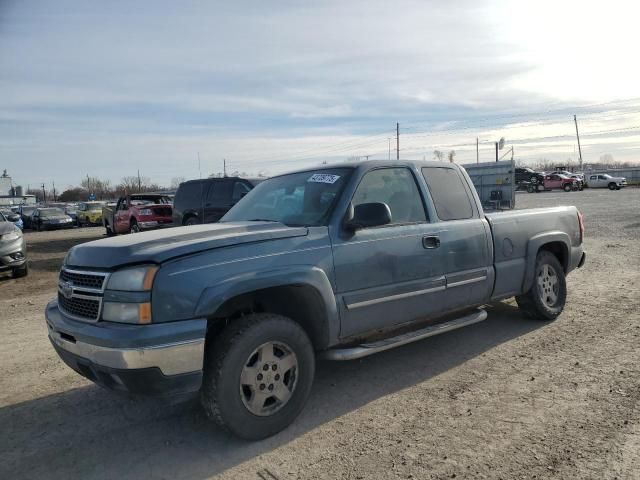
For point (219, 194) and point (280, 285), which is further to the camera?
point (219, 194)

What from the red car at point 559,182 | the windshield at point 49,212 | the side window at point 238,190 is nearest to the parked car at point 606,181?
the red car at point 559,182

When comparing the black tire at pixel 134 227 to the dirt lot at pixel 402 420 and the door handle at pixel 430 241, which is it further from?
the door handle at pixel 430 241

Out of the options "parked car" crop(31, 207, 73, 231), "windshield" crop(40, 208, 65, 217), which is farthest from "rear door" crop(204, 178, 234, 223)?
"windshield" crop(40, 208, 65, 217)

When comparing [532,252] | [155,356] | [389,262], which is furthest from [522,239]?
[155,356]

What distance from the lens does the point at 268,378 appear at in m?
3.32

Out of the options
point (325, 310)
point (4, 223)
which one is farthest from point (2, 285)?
point (325, 310)

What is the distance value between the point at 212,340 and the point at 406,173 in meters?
2.32

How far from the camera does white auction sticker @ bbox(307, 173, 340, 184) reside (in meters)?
4.12

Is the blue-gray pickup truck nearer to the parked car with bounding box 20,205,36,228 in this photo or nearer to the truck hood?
the truck hood

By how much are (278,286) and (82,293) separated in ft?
4.28

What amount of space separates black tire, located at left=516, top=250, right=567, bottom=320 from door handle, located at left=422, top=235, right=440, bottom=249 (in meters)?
1.77

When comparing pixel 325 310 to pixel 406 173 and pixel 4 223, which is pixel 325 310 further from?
pixel 4 223

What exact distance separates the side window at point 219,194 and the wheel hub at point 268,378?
8660 millimetres

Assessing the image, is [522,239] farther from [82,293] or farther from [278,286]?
[82,293]
